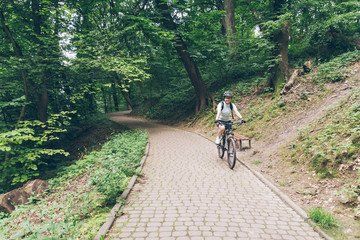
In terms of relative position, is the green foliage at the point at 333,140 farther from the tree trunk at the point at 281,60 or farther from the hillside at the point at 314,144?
the tree trunk at the point at 281,60

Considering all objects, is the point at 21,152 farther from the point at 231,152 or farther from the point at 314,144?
the point at 314,144

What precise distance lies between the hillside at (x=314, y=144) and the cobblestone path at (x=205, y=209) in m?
0.59

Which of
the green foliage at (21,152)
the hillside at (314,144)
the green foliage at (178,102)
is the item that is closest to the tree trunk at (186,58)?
the green foliage at (178,102)

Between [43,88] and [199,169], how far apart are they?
29.5ft

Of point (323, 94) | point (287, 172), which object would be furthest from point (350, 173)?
point (323, 94)

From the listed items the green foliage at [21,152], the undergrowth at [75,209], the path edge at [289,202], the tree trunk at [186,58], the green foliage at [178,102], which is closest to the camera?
the undergrowth at [75,209]

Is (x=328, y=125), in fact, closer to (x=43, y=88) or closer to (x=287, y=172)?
(x=287, y=172)

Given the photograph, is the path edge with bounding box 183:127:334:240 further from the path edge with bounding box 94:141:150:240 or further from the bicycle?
the path edge with bounding box 94:141:150:240

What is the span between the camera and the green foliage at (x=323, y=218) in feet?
9.80

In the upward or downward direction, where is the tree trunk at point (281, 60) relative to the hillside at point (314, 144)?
upward

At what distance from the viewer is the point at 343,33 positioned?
407 inches

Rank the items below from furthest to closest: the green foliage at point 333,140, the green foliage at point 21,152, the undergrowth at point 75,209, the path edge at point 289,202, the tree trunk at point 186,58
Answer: the tree trunk at point 186,58, the green foliage at point 21,152, the green foliage at point 333,140, the path edge at point 289,202, the undergrowth at point 75,209

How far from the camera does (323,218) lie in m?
3.08

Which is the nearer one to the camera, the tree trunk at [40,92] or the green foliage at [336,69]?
the green foliage at [336,69]
